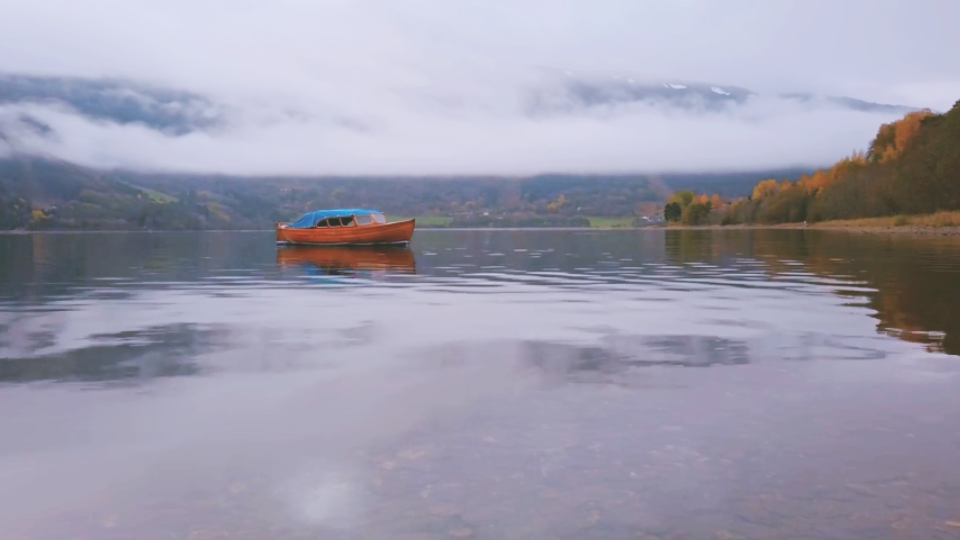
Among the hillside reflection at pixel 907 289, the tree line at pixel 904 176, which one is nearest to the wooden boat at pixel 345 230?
the hillside reflection at pixel 907 289

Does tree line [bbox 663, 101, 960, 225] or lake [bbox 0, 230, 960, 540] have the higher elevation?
tree line [bbox 663, 101, 960, 225]

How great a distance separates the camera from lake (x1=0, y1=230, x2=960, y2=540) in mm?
7766

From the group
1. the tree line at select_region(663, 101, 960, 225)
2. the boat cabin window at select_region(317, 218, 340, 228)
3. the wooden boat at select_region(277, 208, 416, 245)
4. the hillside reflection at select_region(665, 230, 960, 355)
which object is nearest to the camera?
the hillside reflection at select_region(665, 230, 960, 355)

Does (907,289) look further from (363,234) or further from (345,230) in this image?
(345,230)

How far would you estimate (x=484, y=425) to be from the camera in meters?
10.9

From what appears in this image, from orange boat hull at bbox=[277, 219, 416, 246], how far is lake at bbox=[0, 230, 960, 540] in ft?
207

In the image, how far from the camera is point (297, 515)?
25.7 feet

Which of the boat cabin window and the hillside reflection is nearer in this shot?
the hillside reflection

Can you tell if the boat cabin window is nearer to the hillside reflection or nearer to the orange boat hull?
the orange boat hull

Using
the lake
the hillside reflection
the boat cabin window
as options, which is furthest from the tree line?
the lake

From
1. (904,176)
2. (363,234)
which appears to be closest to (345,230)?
(363,234)

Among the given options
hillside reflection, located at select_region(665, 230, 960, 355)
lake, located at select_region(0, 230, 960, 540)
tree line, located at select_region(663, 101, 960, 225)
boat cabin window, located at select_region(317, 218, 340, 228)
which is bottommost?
hillside reflection, located at select_region(665, 230, 960, 355)

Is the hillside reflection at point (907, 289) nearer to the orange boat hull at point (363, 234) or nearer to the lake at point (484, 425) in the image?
the lake at point (484, 425)

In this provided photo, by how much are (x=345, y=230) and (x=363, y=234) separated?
1.98 meters
